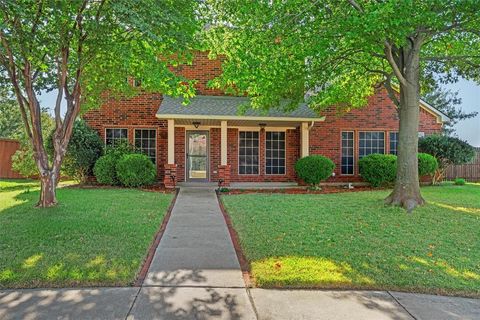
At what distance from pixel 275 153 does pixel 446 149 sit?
299 inches

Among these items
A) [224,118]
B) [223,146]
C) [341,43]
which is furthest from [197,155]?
[341,43]

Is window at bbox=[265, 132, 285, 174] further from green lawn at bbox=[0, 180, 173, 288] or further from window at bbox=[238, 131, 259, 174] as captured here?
green lawn at bbox=[0, 180, 173, 288]

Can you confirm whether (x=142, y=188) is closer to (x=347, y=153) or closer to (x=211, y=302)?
(x=347, y=153)

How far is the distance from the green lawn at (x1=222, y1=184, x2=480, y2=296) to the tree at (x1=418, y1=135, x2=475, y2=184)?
5.83m

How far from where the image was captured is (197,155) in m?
14.8

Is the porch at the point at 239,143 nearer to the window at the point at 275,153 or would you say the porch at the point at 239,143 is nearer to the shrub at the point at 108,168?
the window at the point at 275,153

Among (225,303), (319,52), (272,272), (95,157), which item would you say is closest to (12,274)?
(225,303)

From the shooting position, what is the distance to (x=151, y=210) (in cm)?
826

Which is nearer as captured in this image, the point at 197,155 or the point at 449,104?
the point at 197,155

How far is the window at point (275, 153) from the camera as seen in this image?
49.8 ft

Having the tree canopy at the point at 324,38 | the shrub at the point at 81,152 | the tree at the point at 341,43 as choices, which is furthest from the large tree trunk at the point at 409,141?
the shrub at the point at 81,152

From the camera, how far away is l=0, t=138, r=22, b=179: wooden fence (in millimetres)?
17781

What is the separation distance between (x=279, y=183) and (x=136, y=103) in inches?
285

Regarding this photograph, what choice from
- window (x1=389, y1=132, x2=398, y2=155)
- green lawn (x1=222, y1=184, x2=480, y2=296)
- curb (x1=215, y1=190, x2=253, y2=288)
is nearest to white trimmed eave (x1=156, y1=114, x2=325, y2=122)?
window (x1=389, y1=132, x2=398, y2=155)
